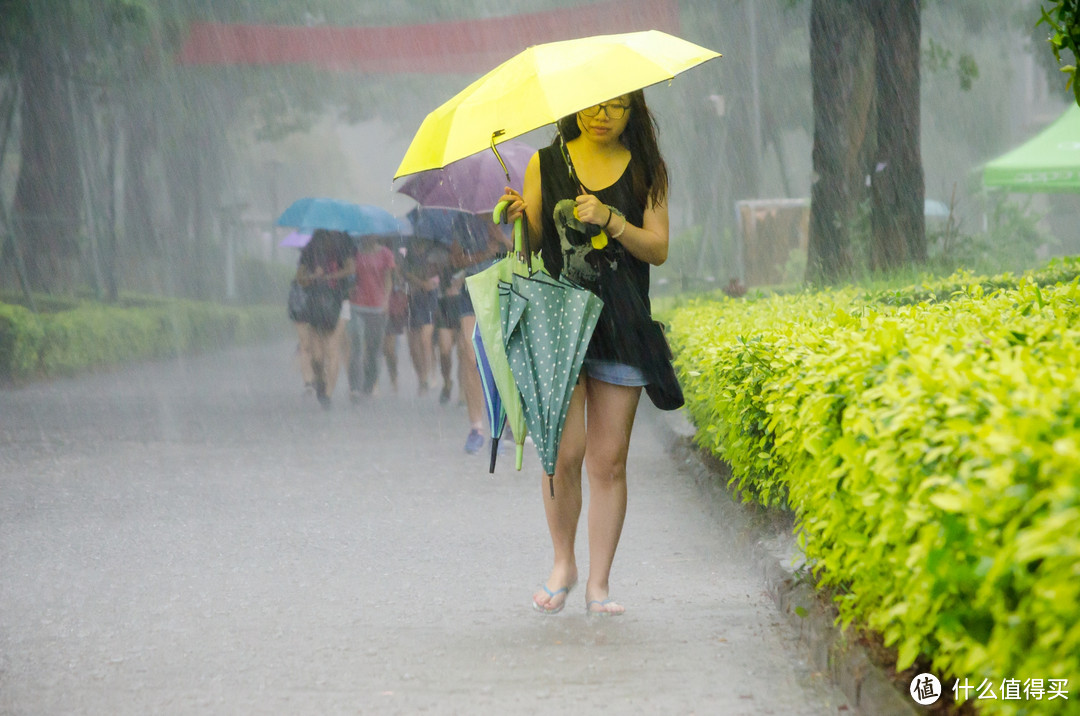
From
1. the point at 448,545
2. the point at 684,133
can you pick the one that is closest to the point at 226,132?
the point at 684,133

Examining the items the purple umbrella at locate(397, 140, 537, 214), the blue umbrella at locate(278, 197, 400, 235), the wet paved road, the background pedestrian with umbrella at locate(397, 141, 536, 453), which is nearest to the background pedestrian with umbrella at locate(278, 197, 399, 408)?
the blue umbrella at locate(278, 197, 400, 235)

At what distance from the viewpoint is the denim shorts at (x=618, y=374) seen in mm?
4332

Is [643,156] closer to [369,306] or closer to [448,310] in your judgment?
[448,310]

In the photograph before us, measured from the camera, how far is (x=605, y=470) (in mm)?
→ 4391

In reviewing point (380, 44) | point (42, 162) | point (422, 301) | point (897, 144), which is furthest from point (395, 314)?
point (42, 162)

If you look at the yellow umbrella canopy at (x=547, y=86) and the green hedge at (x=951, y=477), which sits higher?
the yellow umbrella canopy at (x=547, y=86)

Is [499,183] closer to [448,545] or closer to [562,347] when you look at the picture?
[448,545]

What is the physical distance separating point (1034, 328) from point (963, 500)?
4.64 ft

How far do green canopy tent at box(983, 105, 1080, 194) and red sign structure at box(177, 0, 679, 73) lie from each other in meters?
7.00

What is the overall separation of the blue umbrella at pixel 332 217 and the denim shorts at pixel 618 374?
8246 mm

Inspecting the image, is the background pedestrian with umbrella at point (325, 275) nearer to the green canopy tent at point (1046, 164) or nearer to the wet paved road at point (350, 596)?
the wet paved road at point (350, 596)

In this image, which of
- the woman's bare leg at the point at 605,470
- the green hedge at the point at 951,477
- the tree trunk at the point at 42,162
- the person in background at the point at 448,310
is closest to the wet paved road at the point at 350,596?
the woman's bare leg at the point at 605,470

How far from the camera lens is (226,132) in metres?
31.9

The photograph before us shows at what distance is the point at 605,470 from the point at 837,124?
7826mm
